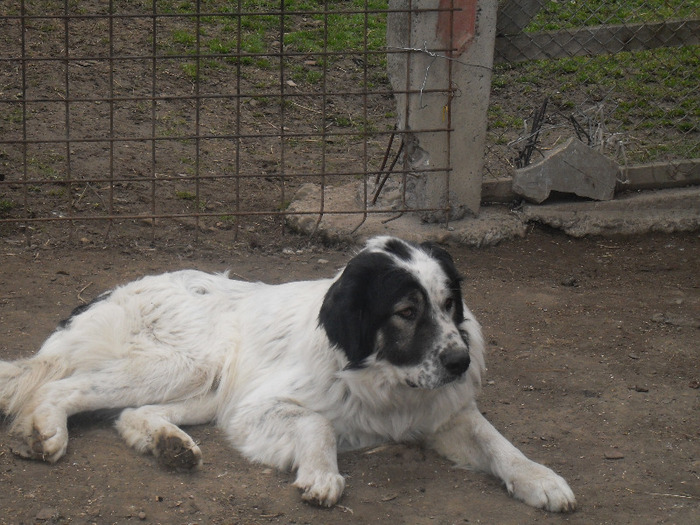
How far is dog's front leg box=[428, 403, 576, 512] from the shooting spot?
3793 mm

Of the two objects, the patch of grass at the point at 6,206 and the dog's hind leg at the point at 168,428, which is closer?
the dog's hind leg at the point at 168,428

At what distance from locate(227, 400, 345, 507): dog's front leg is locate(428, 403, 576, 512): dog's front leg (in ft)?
1.88

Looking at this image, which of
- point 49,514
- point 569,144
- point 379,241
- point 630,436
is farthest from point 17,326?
point 569,144

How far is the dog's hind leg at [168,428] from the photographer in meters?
4.03

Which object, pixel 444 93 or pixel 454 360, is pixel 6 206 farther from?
pixel 454 360

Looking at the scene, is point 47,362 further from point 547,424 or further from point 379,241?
point 547,424

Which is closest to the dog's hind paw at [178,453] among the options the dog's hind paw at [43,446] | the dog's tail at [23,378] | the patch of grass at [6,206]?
the dog's hind paw at [43,446]

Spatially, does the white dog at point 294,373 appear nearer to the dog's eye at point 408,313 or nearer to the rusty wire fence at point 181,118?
the dog's eye at point 408,313

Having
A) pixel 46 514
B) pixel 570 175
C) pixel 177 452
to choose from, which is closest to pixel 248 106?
pixel 570 175

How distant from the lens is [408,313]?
13.2 ft

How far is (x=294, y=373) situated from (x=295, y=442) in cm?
46

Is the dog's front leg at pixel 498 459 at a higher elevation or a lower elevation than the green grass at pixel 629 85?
lower

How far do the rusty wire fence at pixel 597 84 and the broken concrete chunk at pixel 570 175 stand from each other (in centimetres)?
24

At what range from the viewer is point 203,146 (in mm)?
8461
